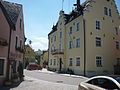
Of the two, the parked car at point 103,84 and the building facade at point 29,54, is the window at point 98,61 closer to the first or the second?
the parked car at point 103,84

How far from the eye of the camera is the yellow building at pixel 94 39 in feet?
86.6

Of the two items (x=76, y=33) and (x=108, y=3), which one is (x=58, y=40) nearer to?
(x=76, y=33)

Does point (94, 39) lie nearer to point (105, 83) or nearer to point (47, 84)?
point (47, 84)

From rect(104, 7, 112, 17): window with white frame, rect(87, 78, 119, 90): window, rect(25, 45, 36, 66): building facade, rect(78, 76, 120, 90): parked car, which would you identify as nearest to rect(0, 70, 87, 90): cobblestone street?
rect(78, 76, 120, 90): parked car

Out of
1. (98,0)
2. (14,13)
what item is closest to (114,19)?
(98,0)

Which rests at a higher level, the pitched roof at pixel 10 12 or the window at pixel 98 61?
the pitched roof at pixel 10 12

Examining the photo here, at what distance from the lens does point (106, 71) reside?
27.0 meters

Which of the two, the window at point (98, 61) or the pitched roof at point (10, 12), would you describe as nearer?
the pitched roof at point (10, 12)

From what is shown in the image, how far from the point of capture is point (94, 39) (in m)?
27.0

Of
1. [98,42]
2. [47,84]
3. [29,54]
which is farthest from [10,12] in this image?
[29,54]

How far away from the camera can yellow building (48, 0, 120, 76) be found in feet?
86.6

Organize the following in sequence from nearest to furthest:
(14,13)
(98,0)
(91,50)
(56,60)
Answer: (14,13), (91,50), (98,0), (56,60)

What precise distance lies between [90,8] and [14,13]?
47.1 feet

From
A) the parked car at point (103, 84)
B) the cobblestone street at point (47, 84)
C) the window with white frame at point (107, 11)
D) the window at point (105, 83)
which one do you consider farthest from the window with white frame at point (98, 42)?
the window at point (105, 83)
